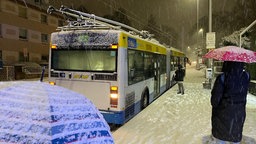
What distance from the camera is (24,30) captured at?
101 ft

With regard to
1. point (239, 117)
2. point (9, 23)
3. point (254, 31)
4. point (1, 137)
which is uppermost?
point (9, 23)

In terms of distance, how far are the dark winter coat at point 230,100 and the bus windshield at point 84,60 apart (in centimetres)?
318

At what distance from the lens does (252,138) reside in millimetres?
6082

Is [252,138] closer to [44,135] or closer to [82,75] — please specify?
[82,75]

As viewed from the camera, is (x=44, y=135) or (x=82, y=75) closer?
(x=44, y=135)

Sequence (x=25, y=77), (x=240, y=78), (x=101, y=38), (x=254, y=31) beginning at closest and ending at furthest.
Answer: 1. (x=240, y=78)
2. (x=101, y=38)
3. (x=254, y=31)
4. (x=25, y=77)

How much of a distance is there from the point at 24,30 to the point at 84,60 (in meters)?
26.8

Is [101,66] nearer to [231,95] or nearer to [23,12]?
[231,95]

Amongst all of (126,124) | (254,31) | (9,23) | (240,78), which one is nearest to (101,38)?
(126,124)

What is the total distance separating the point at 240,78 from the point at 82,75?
451 cm

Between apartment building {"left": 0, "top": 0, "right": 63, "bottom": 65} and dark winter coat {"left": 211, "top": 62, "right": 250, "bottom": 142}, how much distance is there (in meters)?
23.1

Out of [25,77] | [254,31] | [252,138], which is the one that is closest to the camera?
[252,138]

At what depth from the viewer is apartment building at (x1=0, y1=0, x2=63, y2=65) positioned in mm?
27281

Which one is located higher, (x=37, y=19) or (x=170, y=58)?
(x=37, y=19)
